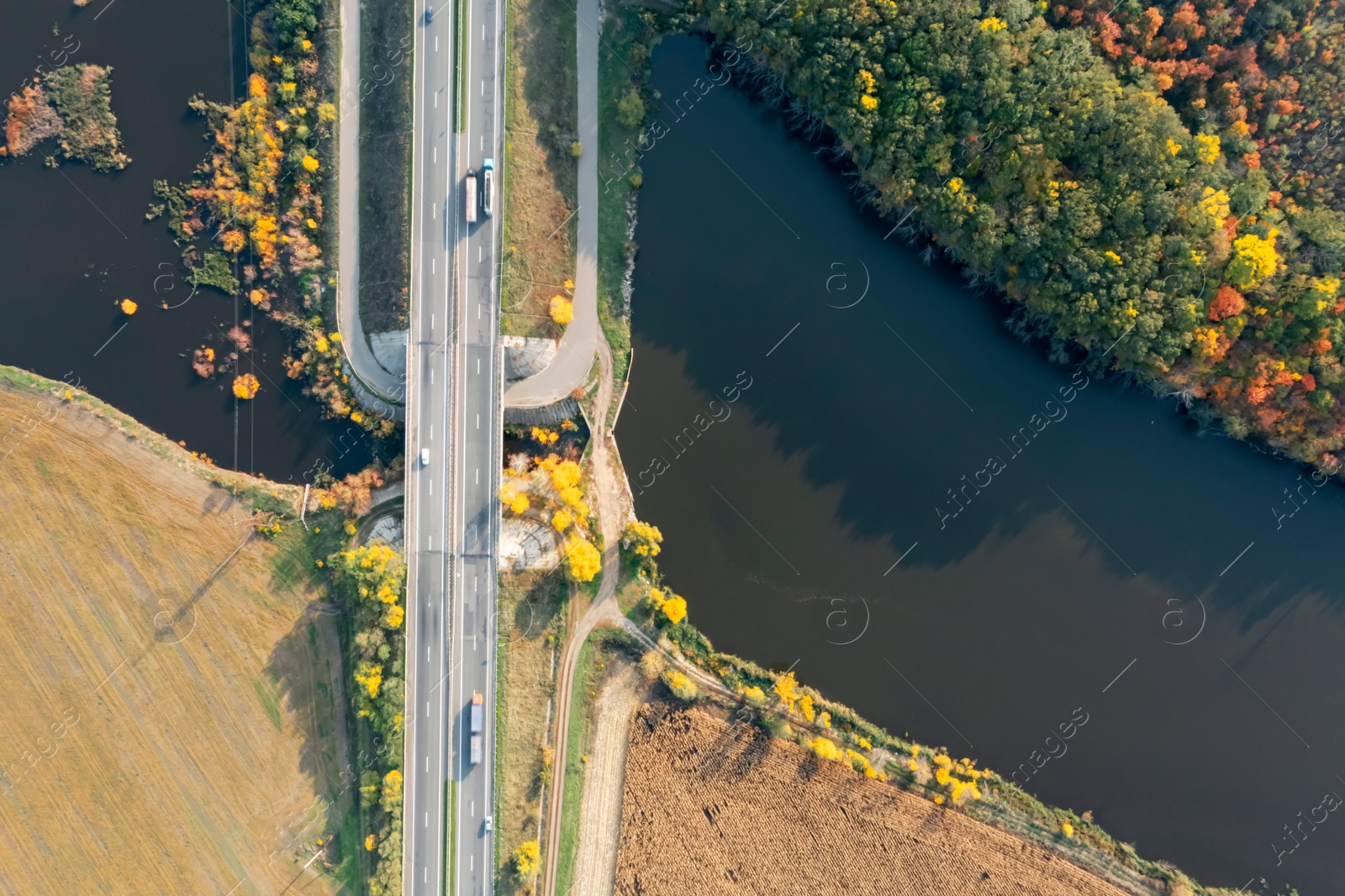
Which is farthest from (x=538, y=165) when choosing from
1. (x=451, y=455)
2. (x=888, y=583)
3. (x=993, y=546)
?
(x=993, y=546)

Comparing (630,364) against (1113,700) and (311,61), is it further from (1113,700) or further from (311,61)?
(1113,700)

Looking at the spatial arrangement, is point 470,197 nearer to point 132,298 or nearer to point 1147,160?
point 132,298

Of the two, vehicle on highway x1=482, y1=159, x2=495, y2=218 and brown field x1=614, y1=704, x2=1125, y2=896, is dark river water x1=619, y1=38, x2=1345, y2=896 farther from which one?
vehicle on highway x1=482, y1=159, x2=495, y2=218

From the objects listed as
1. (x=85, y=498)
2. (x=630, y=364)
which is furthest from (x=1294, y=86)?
(x=85, y=498)

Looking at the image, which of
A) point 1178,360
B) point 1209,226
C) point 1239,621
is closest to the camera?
point 1209,226

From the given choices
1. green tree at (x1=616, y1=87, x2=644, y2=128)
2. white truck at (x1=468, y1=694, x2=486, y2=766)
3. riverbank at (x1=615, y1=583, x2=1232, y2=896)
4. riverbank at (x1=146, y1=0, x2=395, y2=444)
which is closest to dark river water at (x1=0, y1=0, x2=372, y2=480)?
riverbank at (x1=146, y1=0, x2=395, y2=444)
